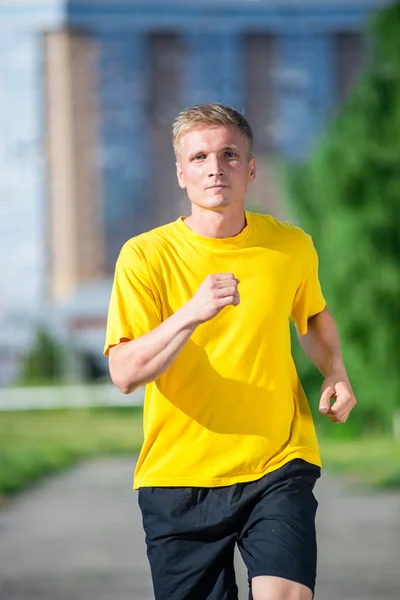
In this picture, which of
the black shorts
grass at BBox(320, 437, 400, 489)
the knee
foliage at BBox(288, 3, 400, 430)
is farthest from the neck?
foliage at BBox(288, 3, 400, 430)

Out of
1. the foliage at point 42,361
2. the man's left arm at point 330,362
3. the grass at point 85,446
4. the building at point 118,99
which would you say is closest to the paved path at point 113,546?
the grass at point 85,446

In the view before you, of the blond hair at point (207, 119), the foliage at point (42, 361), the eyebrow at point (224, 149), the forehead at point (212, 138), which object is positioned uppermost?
the blond hair at point (207, 119)

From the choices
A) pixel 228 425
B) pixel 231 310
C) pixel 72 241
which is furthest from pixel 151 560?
pixel 72 241

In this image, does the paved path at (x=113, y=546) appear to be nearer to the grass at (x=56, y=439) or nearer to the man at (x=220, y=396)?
the grass at (x=56, y=439)

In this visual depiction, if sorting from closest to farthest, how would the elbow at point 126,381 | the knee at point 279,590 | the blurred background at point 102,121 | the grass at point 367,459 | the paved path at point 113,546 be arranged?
the elbow at point 126,381, the knee at point 279,590, the paved path at point 113,546, the grass at point 367,459, the blurred background at point 102,121

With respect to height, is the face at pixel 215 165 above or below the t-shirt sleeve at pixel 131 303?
above

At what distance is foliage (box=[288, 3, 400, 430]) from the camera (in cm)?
1409

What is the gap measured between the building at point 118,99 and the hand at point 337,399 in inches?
1021

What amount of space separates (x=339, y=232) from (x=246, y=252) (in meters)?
11.3

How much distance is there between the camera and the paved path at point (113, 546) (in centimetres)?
653

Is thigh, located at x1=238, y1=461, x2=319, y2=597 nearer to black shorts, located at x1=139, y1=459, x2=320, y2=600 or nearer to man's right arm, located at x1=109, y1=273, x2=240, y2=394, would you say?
black shorts, located at x1=139, y1=459, x2=320, y2=600

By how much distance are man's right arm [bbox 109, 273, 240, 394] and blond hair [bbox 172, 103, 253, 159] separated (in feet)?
1.40

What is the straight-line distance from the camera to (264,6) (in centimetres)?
3055

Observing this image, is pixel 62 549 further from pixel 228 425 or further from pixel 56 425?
pixel 56 425
